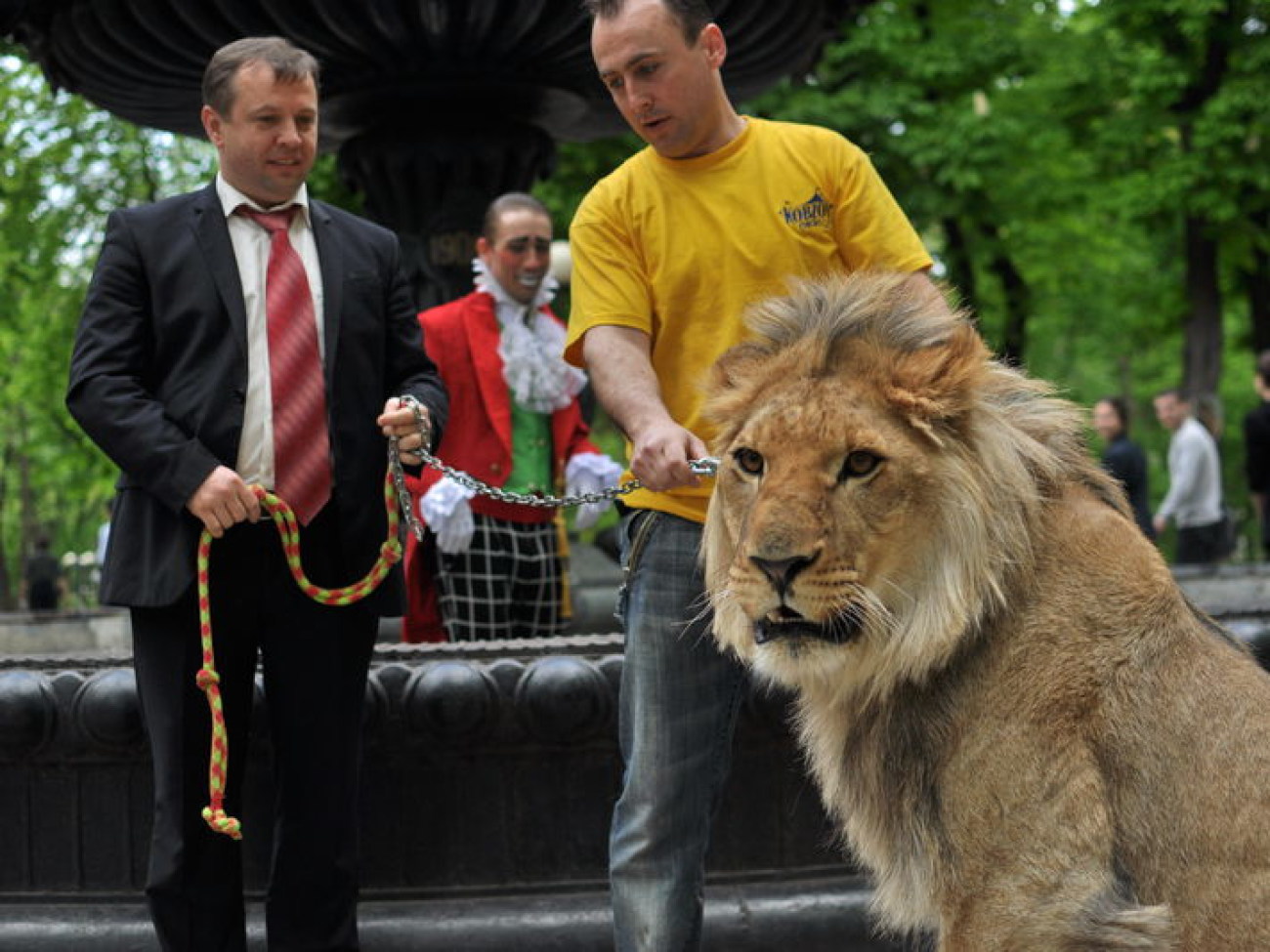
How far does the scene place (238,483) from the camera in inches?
161

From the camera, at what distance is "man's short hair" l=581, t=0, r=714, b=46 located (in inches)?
154

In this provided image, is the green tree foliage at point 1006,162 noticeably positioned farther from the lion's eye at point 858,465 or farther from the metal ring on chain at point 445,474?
the lion's eye at point 858,465

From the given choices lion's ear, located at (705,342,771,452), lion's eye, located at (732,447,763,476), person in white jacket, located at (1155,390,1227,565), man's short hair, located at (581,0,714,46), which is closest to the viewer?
lion's eye, located at (732,447,763,476)

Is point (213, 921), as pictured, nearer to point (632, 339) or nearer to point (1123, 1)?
point (632, 339)

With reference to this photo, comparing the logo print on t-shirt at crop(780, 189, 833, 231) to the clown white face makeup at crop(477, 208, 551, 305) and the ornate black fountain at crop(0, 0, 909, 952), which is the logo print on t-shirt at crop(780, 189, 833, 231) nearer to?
the ornate black fountain at crop(0, 0, 909, 952)

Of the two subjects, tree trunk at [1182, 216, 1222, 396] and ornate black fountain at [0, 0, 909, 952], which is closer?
ornate black fountain at [0, 0, 909, 952]

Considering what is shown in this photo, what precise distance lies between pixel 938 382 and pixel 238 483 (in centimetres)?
169

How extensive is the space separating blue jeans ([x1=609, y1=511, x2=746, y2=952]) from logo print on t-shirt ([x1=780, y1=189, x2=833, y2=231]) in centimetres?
73

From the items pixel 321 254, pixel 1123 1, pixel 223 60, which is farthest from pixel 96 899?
pixel 1123 1

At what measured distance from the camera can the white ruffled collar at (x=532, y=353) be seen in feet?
22.0

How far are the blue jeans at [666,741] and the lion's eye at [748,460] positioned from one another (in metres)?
0.56

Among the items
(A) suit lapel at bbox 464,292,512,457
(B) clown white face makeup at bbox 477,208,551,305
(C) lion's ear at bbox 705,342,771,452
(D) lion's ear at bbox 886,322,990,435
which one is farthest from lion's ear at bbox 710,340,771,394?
(B) clown white face makeup at bbox 477,208,551,305

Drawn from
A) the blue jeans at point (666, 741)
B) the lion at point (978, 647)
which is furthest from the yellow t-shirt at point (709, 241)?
the lion at point (978, 647)

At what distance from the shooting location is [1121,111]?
25.2 meters
